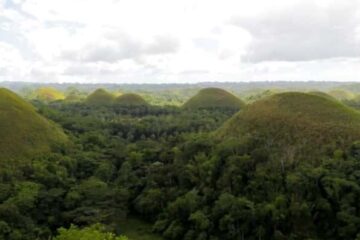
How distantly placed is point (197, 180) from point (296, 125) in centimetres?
990

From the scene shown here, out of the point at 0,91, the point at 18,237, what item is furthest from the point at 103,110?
the point at 18,237

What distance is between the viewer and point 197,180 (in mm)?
33594

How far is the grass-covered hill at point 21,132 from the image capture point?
36.8 meters

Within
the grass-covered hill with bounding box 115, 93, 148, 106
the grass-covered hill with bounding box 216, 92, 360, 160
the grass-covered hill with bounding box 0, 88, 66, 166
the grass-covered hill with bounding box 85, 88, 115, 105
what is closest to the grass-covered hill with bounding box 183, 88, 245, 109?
the grass-covered hill with bounding box 115, 93, 148, 106

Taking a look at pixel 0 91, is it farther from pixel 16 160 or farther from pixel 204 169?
pixel 204 169

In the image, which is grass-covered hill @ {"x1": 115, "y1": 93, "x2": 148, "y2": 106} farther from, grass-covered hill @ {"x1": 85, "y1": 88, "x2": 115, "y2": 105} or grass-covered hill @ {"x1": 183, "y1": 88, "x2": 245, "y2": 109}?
grass-covered hill @ {"x1": 183, "y1": 88, "x2": 245, "y2": 109}

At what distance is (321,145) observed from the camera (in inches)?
1335

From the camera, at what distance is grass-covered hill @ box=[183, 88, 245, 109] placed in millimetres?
79625

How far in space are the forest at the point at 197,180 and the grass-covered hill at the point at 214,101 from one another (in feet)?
116

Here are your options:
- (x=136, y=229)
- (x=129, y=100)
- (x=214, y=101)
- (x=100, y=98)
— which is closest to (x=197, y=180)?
(x=136, y=229)

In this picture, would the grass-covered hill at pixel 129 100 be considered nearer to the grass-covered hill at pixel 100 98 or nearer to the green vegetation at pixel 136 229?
the grass-covered hill at pixel 100 98

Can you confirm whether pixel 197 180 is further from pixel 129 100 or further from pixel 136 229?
pixel 129 100

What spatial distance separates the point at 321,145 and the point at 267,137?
445 centimetres

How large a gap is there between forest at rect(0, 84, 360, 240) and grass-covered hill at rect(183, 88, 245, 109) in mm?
35341
